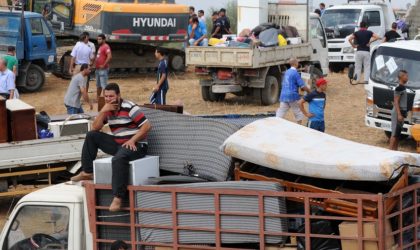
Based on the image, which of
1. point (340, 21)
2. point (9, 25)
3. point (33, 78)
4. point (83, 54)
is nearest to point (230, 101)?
point (83, 54)

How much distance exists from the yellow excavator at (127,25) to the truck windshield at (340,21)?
187 inches

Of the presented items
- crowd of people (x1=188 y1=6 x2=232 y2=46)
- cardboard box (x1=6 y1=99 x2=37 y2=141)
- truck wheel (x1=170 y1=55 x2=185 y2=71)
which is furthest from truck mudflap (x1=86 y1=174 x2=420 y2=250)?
truck wheel (x1=170 y1=55 x2=185 y2=71)

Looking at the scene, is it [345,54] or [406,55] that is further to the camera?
[345,54]

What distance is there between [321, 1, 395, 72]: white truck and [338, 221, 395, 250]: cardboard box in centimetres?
2147

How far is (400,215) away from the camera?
667 centimetres

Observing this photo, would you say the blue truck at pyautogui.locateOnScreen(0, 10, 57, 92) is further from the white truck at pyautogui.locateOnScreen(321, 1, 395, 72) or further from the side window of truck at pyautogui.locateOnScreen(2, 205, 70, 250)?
the side window of truck at pyautogui.locateOnScreen(2, 205, 70, 250)

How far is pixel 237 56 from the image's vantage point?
65.3 ft

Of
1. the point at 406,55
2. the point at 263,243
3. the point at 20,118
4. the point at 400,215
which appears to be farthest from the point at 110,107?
the point at 406,55

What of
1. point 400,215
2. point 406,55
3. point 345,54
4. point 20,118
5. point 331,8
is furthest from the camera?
point 331,8

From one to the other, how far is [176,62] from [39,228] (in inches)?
810

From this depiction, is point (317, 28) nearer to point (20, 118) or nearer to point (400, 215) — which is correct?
point (20, 118)

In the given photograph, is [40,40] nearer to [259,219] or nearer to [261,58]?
[261,58]

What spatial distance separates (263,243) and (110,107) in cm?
201

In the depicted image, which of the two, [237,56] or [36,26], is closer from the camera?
[237,56]
